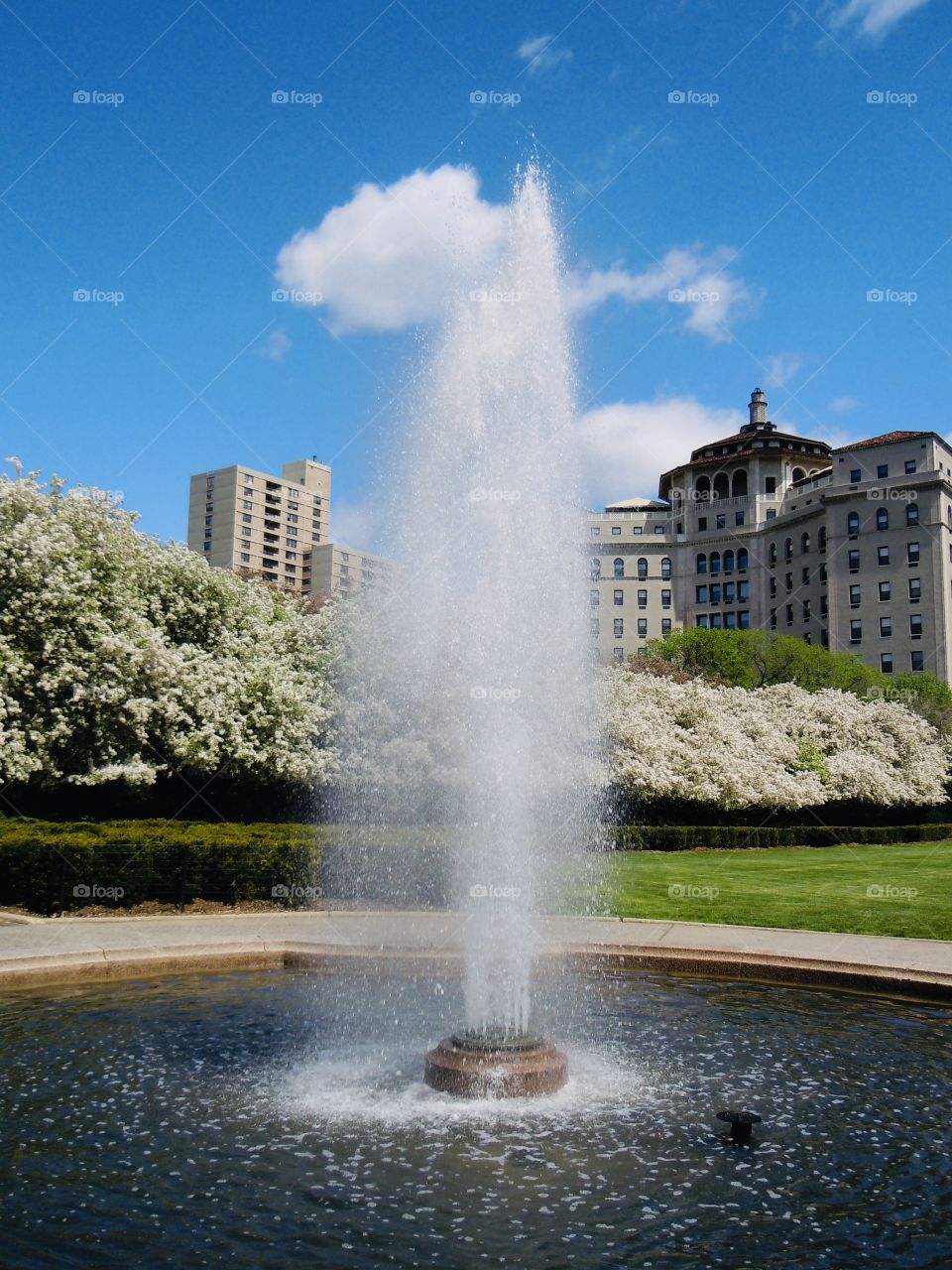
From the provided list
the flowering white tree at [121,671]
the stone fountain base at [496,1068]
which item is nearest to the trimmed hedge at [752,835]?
the flowering white tree at [121,671]

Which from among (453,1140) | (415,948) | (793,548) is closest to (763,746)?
(415,948)

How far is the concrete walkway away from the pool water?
0.67 m

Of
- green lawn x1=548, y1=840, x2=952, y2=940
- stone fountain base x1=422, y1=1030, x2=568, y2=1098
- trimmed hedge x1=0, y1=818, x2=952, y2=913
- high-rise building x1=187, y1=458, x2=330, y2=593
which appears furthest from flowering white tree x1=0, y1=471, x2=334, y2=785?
high-rise building x1=187, y1=458, x2=330, y2=593

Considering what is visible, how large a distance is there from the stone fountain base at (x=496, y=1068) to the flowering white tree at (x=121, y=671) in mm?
14178

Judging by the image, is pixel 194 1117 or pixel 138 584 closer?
pixel 194 1117

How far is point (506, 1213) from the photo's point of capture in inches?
249

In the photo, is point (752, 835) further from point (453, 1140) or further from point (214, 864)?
point (453, 1140)

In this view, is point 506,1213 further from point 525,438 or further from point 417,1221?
point 525,438

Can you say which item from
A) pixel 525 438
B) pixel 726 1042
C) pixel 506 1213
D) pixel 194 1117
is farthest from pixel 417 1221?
pixel 525 438

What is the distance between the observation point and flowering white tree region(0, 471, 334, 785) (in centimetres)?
2147

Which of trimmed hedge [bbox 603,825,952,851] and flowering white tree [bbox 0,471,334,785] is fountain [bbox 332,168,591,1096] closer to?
flowering white tree [bbox 0,471,334,785]

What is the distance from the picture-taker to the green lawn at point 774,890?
1774 centimetres

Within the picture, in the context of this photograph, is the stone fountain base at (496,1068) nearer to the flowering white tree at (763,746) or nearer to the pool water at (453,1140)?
the pool water at (453,1140)

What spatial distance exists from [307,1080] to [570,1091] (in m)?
2.32
